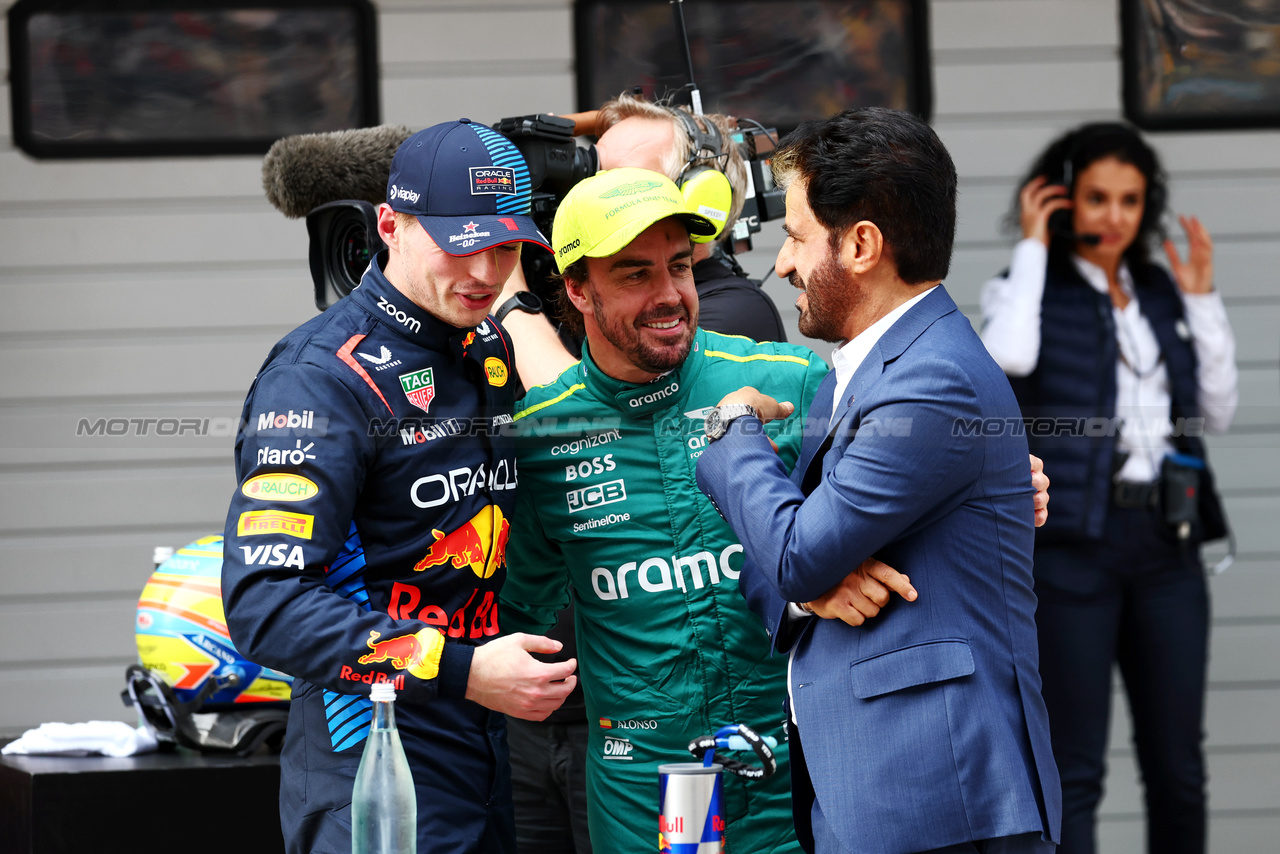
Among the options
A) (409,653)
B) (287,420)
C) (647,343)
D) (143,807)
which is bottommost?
(143,807)

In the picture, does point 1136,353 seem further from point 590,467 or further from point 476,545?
point 476,545

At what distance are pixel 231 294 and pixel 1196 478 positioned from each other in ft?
9.85

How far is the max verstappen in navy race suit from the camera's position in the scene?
172cm

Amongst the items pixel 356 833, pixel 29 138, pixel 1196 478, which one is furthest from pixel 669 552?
pixel 29 138

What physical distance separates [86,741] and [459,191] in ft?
4.94

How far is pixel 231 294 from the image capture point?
13.5 ft

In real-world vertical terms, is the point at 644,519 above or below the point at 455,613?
above

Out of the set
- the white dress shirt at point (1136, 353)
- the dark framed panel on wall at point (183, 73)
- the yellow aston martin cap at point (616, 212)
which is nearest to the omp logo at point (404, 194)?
the yellow aston martin cap at point (616, 212)

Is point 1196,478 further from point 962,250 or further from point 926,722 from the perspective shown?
point 926,722

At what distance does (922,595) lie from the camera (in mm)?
1664

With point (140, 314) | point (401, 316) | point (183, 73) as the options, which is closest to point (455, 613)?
point (401, 316)

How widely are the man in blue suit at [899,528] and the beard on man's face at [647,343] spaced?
0.94 ft

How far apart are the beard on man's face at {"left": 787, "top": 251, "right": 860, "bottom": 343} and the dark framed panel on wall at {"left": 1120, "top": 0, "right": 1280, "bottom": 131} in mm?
2885

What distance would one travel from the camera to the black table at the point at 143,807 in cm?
243
